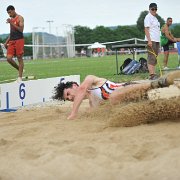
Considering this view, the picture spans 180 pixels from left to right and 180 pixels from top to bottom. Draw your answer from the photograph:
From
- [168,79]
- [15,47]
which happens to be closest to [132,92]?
[168,79]

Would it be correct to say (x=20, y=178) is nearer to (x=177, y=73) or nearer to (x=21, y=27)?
(x=177, y=73)

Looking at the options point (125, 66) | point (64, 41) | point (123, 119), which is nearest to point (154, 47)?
point (125, 66)

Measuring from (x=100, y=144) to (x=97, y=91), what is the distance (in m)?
2.19

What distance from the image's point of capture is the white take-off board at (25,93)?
331 inches

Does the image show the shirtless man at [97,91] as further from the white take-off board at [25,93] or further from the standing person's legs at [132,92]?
the white take-off board at [25,93]

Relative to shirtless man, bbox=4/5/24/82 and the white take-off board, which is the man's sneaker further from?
shirtless man, bbox=4/5/24/82

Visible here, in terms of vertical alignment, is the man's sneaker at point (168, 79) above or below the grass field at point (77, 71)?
above

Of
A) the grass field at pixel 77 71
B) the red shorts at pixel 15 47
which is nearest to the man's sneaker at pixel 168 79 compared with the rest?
the red shorts at pixel 15 47

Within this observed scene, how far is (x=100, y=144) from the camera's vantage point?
4.31 metres

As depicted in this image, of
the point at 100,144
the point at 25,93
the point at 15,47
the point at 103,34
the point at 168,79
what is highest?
the point at 103,34

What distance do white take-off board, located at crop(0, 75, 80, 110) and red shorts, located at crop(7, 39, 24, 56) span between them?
5.34ft

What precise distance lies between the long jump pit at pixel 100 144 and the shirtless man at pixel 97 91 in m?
0.13

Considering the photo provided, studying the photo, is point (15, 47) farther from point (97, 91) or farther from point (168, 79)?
point (168, 79)

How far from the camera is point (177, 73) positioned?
5.59m
